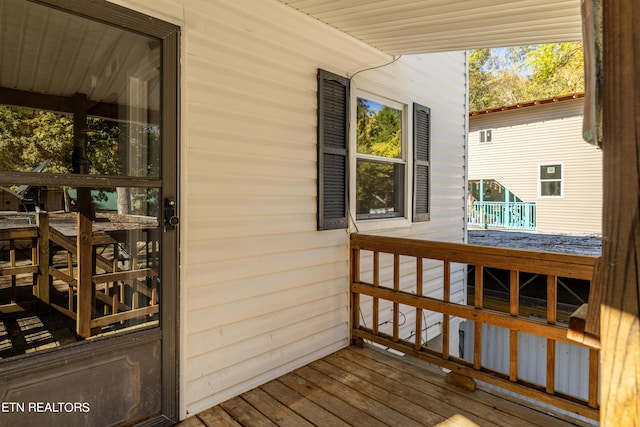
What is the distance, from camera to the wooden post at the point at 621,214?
1.89ft

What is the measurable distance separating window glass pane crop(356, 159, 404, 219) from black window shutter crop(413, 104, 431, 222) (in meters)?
0.21

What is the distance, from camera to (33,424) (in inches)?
66.8

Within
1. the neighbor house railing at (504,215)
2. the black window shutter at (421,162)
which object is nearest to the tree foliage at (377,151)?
the black window shutter at (421,162)

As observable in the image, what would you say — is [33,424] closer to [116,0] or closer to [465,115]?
[116,0]

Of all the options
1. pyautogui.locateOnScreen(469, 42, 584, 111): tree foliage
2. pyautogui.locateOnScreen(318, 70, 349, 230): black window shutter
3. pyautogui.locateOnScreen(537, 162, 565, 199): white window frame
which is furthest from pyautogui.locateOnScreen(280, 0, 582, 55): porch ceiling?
pyautogui.locateOnScreen(469, 42, 584, 111): tree foliage

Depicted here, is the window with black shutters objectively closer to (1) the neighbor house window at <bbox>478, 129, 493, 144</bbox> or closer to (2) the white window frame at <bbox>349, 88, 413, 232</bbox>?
(2) the white window frame at <bbox>349, 88, 413, 232</bbox>

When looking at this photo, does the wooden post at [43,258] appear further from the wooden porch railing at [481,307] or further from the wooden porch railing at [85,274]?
the wooden porch railing at [481,307]

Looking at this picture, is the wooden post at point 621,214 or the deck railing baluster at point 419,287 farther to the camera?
the deck railing baluster at point 419,287

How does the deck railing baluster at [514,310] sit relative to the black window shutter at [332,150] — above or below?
below

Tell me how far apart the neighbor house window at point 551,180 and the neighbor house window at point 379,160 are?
9.31m

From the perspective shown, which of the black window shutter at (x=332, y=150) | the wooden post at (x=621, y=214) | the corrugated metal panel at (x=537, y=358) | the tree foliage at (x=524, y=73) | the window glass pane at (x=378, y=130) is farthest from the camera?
the tree foliage at (x=524, y=73)

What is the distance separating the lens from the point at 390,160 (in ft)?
12.0

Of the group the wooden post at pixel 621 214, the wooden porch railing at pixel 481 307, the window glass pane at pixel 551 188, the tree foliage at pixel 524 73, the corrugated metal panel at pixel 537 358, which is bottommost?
the corrugated metal panel at pixel 537 358

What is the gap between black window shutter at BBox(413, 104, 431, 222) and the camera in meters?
3.94
